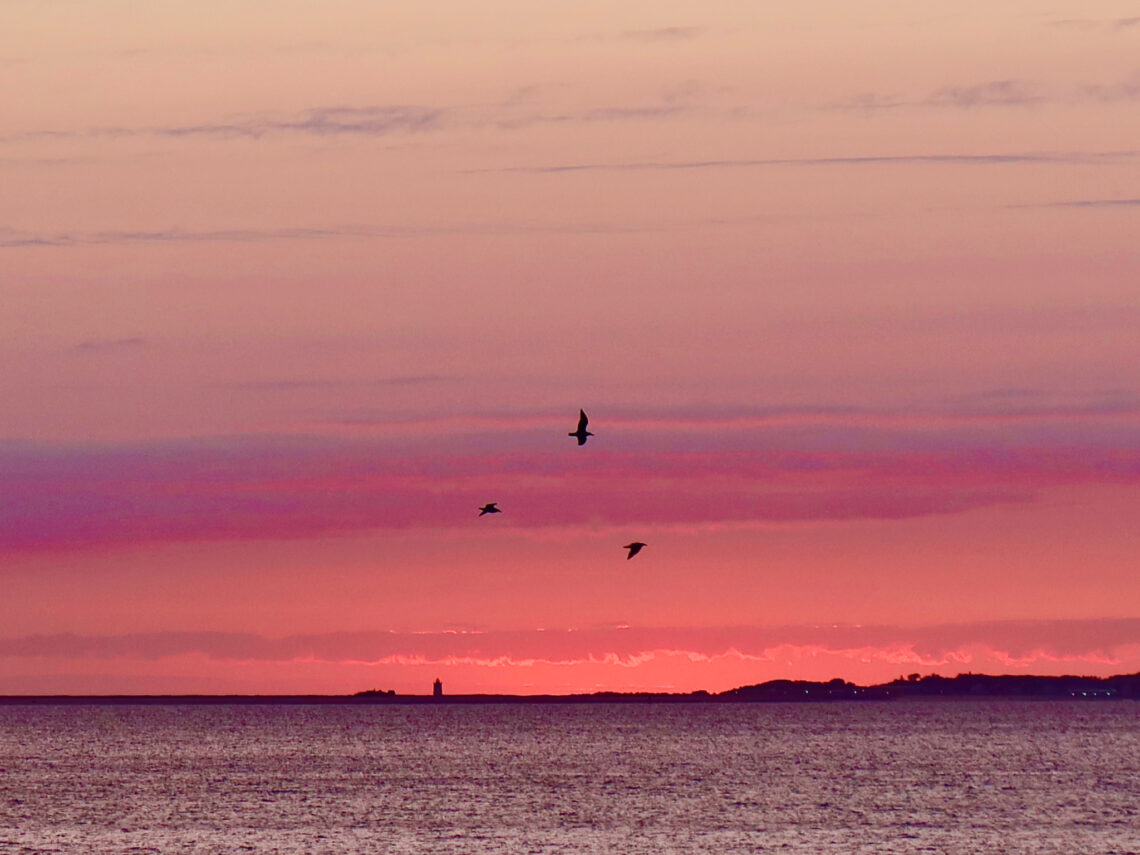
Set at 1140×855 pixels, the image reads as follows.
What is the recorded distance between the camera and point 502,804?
481ft

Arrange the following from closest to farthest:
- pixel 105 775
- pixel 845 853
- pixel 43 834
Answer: pixel 845 853
pixel 43 834
pixel 105 775

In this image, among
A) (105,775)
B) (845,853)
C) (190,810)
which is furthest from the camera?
(105,775)

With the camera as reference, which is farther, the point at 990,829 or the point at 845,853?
the point at 990,829

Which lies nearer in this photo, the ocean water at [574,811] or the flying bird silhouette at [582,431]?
the flying bird silhouette at [582,431]

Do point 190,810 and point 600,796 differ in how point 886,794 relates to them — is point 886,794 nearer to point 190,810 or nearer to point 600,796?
point 600,796

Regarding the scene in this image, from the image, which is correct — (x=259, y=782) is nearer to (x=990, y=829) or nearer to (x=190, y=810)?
(x=190, y=810)

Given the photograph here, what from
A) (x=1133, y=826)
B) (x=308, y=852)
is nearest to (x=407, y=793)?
(x=308, y=852)

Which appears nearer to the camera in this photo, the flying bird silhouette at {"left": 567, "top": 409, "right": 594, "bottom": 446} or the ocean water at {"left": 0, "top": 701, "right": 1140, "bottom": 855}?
the flying bird silhouette at {"left": 567, "top": 409, "right": 594, "bottom": 446}

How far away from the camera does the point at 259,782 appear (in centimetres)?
17825

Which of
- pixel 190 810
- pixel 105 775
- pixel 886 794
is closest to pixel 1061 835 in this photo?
pixel 886 794

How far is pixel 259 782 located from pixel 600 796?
37201 mm

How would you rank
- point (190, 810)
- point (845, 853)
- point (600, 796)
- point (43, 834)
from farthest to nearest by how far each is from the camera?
point (600, 796) < point (190, 810) < point (43, 834) < point (845, 853)

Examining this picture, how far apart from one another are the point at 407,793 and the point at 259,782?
23.0 m

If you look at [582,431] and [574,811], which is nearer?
[582,431]
